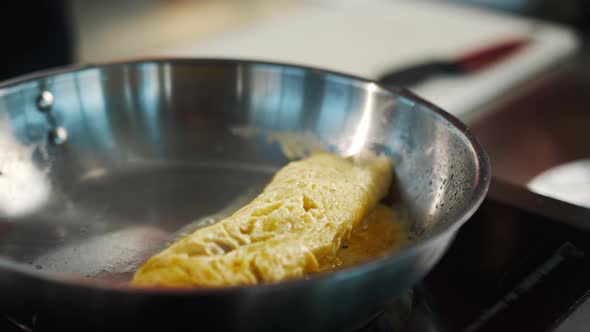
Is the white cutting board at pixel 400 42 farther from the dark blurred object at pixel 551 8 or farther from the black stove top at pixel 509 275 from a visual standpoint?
the black stove top at pixel 509 275

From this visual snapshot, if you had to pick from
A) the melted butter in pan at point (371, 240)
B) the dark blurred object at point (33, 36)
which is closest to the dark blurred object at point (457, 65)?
the melted butter in pan at point (371, 240)

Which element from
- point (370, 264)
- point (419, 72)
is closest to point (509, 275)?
point (370, 264)

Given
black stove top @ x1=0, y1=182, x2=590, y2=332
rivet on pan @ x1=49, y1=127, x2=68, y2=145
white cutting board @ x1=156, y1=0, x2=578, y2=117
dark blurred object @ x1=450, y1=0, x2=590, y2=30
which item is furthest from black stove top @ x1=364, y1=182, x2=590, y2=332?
dark blurred object @ x1=450, y1=0, x2=590, y2=30

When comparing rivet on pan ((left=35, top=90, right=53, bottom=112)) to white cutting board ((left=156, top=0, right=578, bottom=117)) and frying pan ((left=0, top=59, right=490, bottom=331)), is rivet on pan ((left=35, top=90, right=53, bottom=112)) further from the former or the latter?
white cutting board ((left=156, top=0, right=578, bottom=117))

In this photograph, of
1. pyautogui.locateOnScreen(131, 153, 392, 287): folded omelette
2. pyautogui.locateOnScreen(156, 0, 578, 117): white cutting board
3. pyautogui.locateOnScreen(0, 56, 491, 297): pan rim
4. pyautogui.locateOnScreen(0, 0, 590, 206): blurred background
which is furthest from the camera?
pyautogui.locateOnScreen(156, 0, 578, 117): white cutting board

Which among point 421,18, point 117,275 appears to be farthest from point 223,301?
point 421,18

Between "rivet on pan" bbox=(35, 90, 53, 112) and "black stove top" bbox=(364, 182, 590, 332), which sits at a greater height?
"rivet on pan" bbox=(35, 90, 53, 112)

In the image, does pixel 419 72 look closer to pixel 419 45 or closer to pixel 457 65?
pixel 457 65
